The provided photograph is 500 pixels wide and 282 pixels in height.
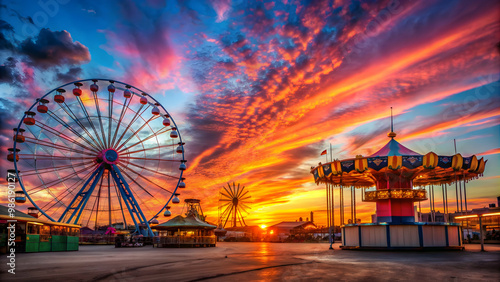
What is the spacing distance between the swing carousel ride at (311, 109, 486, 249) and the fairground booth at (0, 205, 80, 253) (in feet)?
64.2

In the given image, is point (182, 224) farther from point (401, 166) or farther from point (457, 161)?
point (457, 161)

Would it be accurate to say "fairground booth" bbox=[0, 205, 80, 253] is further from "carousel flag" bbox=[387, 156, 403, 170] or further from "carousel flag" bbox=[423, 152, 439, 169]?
"carousel flag" bbox=[423, 152, 439, 169]

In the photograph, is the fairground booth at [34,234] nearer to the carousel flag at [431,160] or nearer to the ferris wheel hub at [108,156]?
the ferris wheel hub at [108,156]

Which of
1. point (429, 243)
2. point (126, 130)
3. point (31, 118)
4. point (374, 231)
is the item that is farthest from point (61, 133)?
point (429, 243)

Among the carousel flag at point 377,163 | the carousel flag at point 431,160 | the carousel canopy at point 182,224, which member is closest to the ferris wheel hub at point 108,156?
the carousel canopy at point 182,224

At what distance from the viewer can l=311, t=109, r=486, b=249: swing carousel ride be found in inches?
950

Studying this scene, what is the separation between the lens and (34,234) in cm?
2366

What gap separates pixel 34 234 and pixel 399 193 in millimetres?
24386

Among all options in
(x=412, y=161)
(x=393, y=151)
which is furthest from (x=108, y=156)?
(x=412, y=161)

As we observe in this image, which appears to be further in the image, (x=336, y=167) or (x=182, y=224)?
(x=182, y=224)

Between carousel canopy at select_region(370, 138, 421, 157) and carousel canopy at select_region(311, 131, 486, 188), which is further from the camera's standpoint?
carousel canopy at select_region(370, 138, 421, 157)

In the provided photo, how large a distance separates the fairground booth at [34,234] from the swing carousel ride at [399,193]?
1958 centimetres

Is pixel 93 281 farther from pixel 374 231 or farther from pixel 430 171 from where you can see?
pixel 430 171

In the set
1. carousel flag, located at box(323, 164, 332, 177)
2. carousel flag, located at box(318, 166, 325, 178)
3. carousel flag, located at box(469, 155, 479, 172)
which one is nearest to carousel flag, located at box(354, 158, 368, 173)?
carousel flag, located at box(323, 164, 332, 177)
